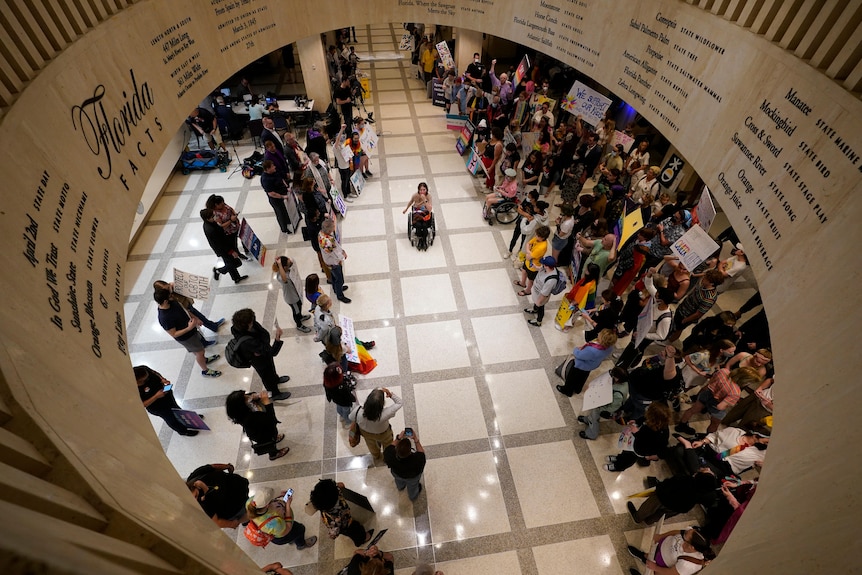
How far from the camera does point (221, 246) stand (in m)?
6.35

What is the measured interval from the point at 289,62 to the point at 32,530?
17.3m

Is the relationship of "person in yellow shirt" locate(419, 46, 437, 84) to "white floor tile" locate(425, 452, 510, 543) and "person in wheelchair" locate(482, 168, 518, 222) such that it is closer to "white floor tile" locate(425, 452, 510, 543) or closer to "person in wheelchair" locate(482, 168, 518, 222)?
"person in wheelchair" locate(482, 168, 518, 222)

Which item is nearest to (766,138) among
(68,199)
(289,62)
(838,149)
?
(838,149)

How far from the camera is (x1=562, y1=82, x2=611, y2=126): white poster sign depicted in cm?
768

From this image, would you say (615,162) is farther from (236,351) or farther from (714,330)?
(236,351)

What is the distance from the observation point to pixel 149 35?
4.26m

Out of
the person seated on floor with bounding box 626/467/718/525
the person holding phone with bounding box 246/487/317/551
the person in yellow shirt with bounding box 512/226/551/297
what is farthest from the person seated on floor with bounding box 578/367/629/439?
the person holding phone with bounding box 246/487/317/551

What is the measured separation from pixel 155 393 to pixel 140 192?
2.10 metres

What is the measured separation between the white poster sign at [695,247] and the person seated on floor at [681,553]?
307cm

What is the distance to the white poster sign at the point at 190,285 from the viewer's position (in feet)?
16.6

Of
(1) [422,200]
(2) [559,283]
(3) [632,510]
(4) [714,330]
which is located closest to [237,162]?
(1) [422,200]

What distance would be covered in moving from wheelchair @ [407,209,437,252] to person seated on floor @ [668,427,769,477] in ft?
16.5

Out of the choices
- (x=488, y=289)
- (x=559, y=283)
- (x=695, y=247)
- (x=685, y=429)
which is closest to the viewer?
(x=695, y=247)

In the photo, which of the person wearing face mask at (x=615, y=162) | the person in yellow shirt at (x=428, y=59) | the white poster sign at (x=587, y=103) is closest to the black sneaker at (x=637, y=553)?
the person wearing face mask at (x=615, y=162)
